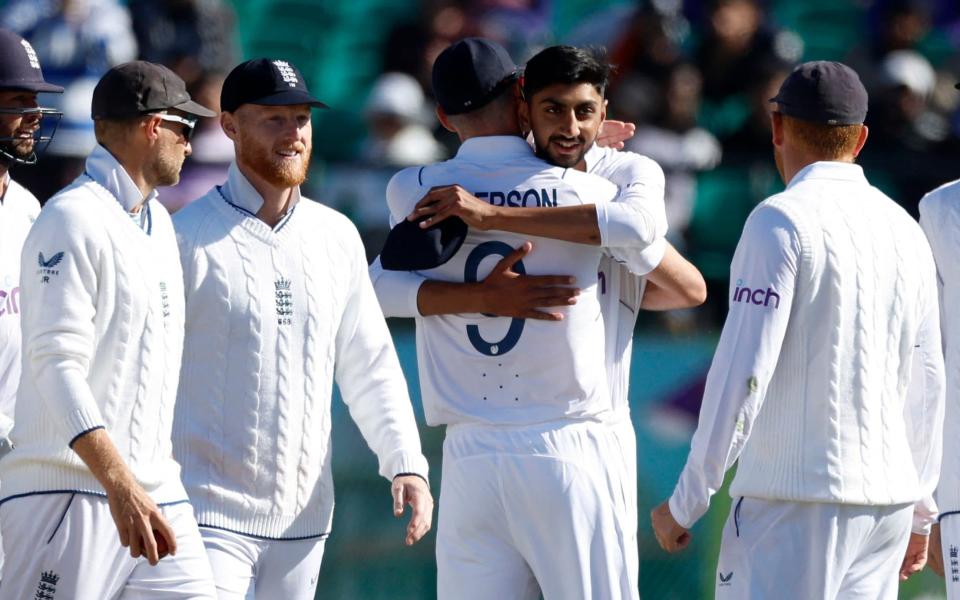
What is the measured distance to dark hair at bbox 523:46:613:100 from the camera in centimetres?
427

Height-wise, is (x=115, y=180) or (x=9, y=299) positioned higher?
(x=115, y=180)

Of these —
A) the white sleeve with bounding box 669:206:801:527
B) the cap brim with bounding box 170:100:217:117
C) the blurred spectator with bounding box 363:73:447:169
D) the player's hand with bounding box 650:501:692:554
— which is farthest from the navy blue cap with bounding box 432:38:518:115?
the blurred spectator with bounding box 363:73:447:169

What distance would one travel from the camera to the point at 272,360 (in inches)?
166

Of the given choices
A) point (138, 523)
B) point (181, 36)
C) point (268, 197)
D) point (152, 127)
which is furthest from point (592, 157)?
point (181, 36)

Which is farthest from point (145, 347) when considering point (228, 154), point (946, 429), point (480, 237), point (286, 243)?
point (228, 154)

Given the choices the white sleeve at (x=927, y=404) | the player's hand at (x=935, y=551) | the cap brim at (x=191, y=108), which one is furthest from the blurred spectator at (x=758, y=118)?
A: the cap brim at (x=191, y=108)

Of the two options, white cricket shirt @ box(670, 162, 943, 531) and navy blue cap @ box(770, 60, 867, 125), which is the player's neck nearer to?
white cricket shirt @ box(670, 162, 943, 531)

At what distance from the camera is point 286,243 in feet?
14.2

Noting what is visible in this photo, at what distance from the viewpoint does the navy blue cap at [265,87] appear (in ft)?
14.3

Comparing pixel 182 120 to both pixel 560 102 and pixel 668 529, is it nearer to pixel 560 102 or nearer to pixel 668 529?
pixel 560 102

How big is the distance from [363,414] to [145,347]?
33.6 inches

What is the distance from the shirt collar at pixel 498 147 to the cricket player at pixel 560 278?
0.06 meters

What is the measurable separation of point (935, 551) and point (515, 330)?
1.60 meters

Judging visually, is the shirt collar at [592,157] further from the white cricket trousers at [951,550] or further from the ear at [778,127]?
the white cricket trousers at [951,550]
